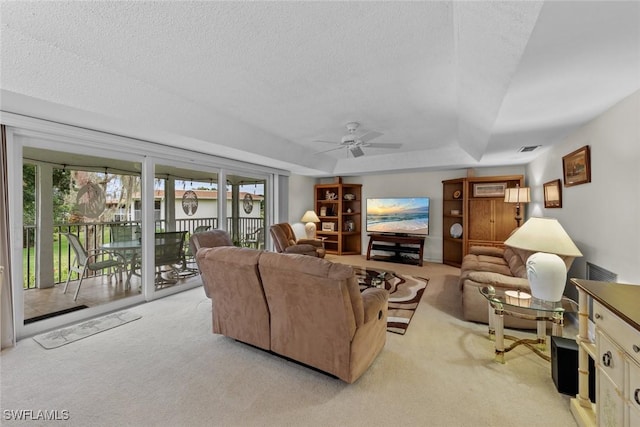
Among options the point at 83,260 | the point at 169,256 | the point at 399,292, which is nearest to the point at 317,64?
the point at 399,292

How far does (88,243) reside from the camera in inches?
132

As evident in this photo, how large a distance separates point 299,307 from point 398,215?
485 cm

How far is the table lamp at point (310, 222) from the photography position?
6584 millimetres

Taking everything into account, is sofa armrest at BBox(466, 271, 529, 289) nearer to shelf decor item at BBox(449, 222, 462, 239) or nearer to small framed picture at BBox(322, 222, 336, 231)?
shelf decor item at BBox(449, 222, 462, 239)

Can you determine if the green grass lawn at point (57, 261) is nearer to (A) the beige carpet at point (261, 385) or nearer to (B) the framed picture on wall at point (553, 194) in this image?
(A) the beige carpet at point (261, 385)

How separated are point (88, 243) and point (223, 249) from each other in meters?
2.44

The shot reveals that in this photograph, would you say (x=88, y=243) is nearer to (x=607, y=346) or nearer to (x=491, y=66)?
(x=491, y=66)

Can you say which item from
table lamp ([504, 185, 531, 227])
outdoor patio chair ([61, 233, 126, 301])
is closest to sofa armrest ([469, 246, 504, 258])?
table lamp ([504, 185, 531, 227])

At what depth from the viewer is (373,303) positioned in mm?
2006

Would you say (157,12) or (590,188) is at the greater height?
(157,12)

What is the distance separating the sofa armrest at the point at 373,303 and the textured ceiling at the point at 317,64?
5.91ft

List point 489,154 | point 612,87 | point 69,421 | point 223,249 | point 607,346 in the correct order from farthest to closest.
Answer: point 489,154 → point 223,249 → point 612,87 → point 69,421 → point 607,346

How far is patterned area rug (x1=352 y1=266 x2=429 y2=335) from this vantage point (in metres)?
2.93

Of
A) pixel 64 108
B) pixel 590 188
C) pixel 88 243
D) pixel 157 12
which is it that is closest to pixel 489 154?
pixel 590 188
